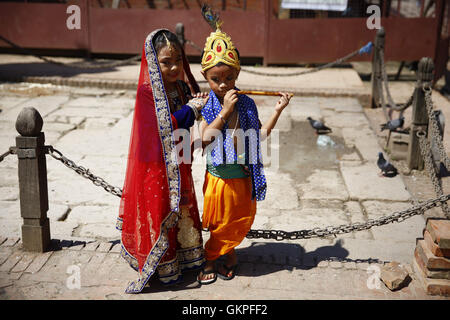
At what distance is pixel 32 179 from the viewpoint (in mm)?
3752

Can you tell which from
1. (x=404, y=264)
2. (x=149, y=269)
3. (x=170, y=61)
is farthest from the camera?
(x=404, y=264)

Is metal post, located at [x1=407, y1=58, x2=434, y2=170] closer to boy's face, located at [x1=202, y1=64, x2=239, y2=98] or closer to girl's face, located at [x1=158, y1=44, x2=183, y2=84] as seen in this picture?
boy's face, located at [x1=202, y1=64, x2=239, y2=98]

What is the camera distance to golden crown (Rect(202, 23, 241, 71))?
311 cm

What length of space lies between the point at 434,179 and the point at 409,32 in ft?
25.1

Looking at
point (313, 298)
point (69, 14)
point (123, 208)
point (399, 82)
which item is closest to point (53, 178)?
point (123, 208)

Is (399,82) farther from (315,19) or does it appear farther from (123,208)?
(123,208)

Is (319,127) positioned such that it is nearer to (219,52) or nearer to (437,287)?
(437,287)

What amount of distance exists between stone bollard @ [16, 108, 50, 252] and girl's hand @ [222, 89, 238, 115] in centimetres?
146

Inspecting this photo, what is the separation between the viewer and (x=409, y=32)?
11234 millimetres

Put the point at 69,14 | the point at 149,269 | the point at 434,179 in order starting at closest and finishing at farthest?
1. the point at 149,269
2. the point at 434,179
3. the point at 69,14

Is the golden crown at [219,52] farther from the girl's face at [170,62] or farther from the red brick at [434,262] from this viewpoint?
the red brick at [434,262]

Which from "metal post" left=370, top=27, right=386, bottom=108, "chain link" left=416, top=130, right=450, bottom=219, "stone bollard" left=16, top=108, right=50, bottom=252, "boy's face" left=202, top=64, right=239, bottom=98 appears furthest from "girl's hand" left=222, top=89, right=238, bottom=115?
"metal post" left=370, top=27, right=386, bottom=108

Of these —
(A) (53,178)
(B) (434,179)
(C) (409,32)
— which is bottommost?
(A) (53,178)
